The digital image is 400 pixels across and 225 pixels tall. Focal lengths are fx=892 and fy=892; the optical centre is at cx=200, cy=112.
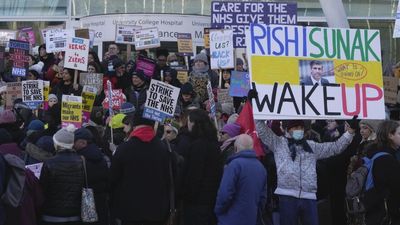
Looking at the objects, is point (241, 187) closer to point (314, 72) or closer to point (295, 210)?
point (295, 210)

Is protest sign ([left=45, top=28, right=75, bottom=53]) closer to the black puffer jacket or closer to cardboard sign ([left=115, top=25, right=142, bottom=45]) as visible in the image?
cardboard sign ([left=115, top=25, right=142, bottom=45])

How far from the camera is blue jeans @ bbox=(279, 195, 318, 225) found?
866cm

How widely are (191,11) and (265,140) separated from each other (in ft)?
53.9

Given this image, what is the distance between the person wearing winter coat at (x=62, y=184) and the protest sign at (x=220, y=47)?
6513 mm

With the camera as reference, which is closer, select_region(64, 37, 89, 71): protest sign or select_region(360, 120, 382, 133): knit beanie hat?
select_region(360, 120, 382, 133): knit beanie hat

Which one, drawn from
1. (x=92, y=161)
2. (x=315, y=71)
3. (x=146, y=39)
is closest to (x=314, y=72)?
(x=315, y=71)

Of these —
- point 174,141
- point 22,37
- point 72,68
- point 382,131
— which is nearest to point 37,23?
point 22,37

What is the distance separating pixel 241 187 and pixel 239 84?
16.0 feet

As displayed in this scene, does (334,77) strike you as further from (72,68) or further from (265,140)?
(72,68)

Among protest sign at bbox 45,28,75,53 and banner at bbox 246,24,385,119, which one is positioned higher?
protest sign at bbox 45,28,75,53

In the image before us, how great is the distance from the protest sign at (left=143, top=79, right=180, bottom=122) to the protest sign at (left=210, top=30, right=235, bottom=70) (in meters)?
4.60

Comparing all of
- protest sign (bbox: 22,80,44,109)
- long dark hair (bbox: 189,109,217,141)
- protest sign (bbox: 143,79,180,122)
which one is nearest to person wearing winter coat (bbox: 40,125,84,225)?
long dark hair (bbox: 189,109,217,141)

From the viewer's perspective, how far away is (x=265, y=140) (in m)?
8.75

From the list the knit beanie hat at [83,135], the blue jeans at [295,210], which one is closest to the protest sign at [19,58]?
the knit beanie hat at [83,135]
